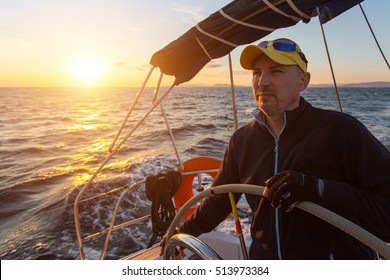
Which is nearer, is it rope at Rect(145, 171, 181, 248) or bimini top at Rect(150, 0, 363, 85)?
bimini top at Rect(150, 0, 363, 85)

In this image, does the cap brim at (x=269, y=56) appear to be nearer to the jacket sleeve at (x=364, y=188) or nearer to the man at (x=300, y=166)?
the man at (x=300, y=166)

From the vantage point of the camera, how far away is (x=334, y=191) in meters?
1.15

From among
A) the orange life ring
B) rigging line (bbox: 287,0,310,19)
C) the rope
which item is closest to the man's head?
rigging line (bbox: 287,0,310,19)

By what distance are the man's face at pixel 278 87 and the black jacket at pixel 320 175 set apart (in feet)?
0.18

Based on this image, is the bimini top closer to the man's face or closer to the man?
the man

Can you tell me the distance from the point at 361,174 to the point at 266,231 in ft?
1.68

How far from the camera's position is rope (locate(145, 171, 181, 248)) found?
3.07 m

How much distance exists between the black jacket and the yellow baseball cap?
0.73 feet

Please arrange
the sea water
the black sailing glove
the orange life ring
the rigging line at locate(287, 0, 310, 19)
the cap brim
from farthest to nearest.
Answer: the sea water < the orange life ring < the rigging line at locate(287, 0, 310, 19) < the cap brim < the black sailing glove

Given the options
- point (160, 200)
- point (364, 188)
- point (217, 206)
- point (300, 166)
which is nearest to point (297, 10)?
point (300, 166)

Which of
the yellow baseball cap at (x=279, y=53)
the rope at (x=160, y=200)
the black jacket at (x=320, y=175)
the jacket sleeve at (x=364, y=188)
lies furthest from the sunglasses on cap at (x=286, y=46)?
the rope at (x=160, y=200)

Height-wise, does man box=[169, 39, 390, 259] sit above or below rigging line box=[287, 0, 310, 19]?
below

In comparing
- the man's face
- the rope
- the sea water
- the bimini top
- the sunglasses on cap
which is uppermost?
the bimini top
